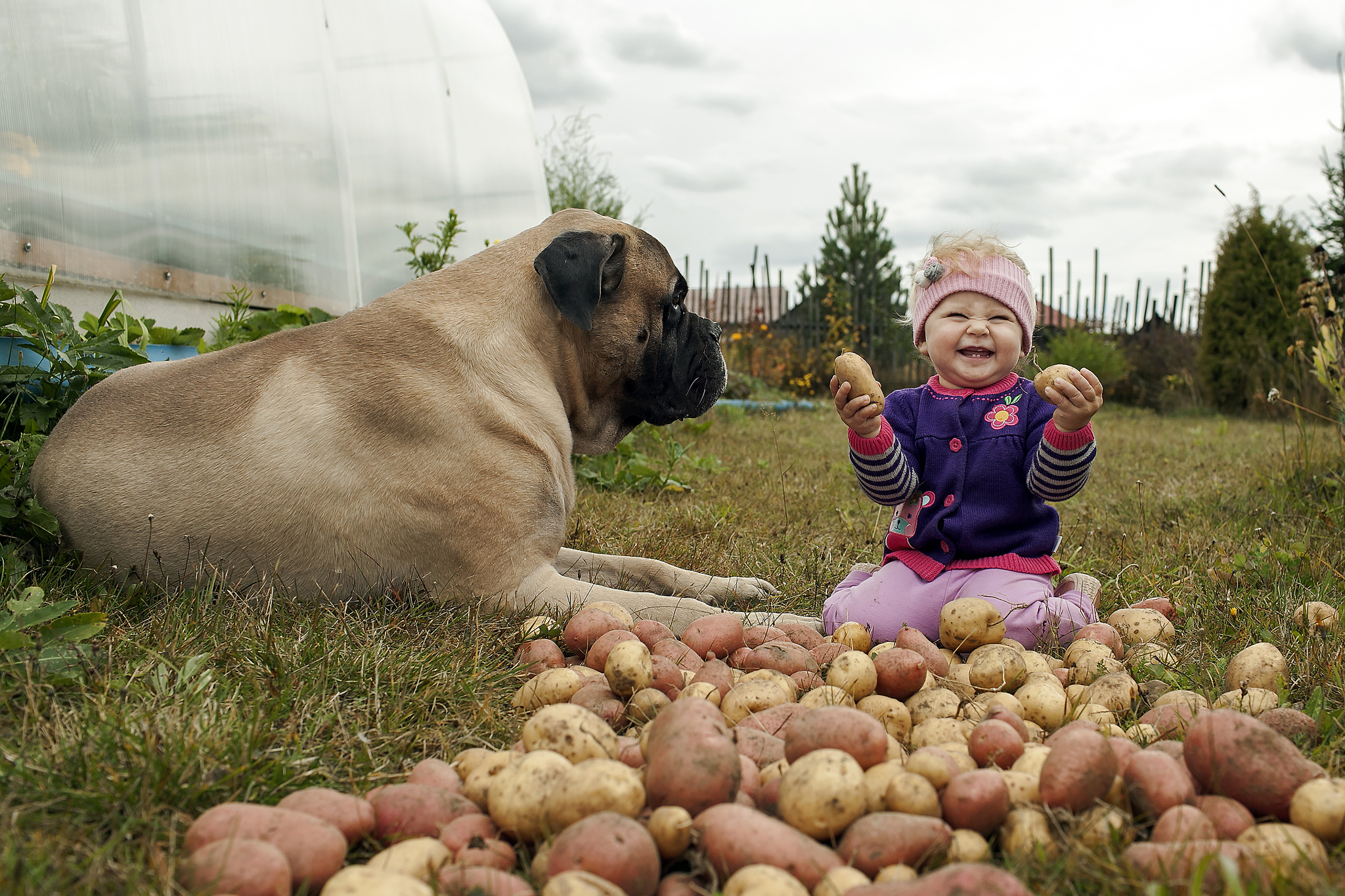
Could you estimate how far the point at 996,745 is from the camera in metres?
1.57

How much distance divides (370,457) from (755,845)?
1917mm

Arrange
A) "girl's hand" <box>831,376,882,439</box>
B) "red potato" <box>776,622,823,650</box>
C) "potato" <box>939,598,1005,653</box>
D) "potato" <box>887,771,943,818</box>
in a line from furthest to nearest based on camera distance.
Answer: "girl's hand" <box>831,376,882,439</box> → "red potato" <box>776,622,823,650</box> → "potato" <box>939,598,1005,653</box> → "potato" <box>887,771,943,818</box>

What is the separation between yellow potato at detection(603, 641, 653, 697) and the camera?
1.88m

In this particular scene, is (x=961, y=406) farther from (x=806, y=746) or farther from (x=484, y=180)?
(x=484, y=180)

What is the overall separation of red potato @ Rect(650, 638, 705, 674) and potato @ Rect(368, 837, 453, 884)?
3.02 feet

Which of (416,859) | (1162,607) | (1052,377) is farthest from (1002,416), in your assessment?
(416,859)

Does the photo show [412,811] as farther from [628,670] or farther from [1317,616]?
[1317,616]

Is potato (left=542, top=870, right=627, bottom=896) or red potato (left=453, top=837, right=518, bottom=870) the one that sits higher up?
potato (left=542, top=870, right=627, bottom=896)

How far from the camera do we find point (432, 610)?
2561 mm

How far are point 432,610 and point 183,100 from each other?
3.67 meters

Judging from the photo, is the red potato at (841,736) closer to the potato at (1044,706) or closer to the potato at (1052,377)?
the potato at (1044,706)

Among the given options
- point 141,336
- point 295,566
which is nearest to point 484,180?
point 141,336

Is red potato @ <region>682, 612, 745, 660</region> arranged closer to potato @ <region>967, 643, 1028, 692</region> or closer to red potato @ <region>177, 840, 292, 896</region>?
potato @ <region>967, 643, 1028, 692</region>

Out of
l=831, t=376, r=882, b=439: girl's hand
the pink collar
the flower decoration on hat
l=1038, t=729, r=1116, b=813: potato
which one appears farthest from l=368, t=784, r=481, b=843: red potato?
the flower decoration on hat
